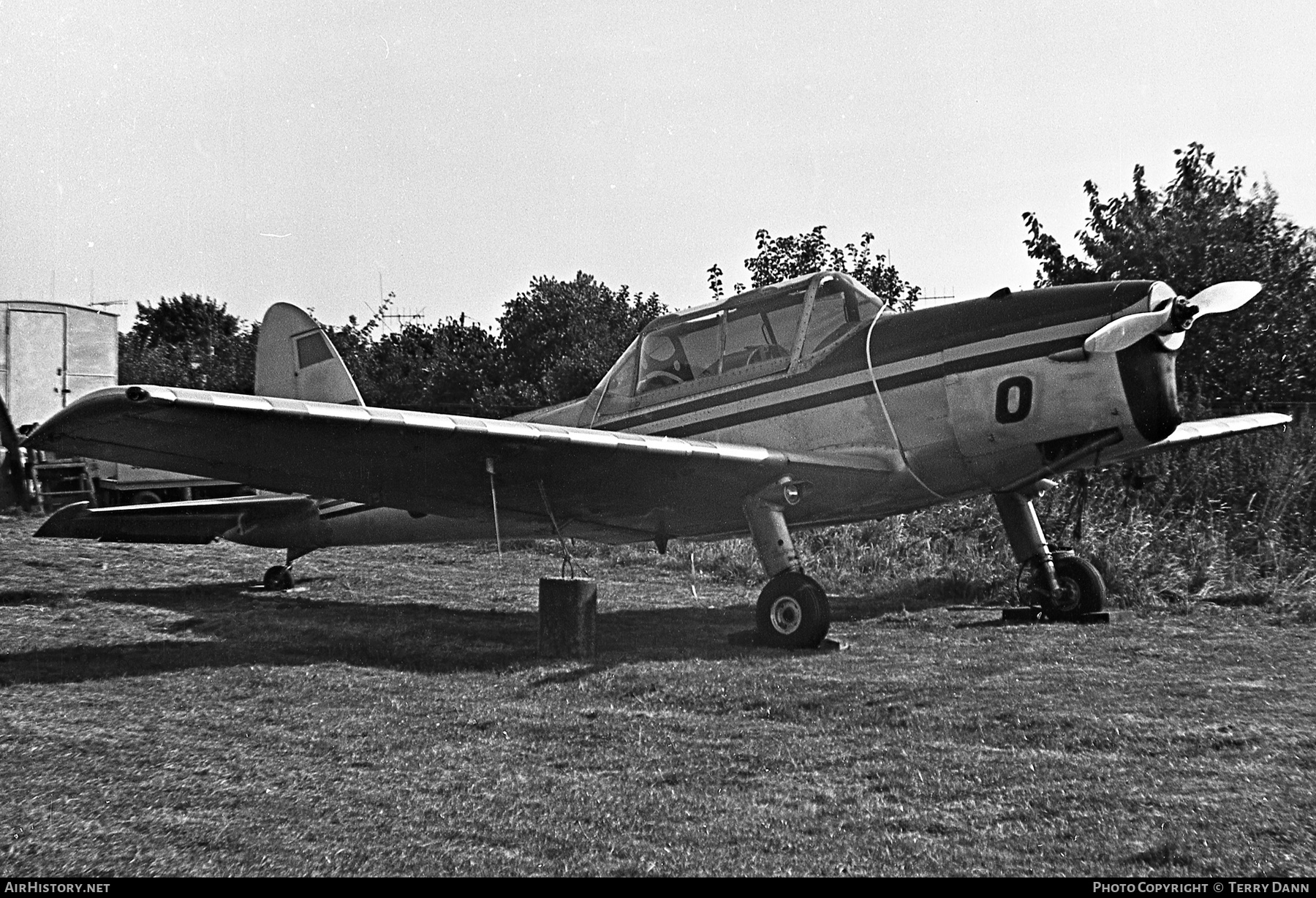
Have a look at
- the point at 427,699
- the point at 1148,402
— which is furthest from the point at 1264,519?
the point at 427,699

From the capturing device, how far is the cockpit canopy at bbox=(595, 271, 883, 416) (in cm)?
840

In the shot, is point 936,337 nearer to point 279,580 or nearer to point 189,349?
point 279,580

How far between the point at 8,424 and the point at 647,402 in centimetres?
526

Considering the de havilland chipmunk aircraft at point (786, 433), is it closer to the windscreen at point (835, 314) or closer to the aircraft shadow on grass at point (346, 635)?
the windscreen at point (835, 314)

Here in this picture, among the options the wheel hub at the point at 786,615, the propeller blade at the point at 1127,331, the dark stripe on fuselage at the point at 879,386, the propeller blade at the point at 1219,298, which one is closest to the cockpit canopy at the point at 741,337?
the dark stripe on fuselage at the point at 879,386

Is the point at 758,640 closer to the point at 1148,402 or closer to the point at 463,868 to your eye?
the point at 1148,402

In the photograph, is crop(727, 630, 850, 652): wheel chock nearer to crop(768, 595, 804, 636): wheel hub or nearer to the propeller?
crop(768, 595, 804, 636): wheel hub

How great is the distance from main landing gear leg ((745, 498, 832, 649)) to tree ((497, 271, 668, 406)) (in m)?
21.6

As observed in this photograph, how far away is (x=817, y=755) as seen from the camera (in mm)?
4465

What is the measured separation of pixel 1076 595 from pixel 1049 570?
0.28 metres

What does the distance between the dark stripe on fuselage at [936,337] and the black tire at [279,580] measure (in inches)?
178

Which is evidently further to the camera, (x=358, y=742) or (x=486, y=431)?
(x=486, y=431)

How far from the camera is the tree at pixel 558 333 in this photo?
30.4 metres

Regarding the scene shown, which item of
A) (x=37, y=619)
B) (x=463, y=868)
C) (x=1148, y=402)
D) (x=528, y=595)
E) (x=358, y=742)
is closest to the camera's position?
(x=463, y=868)
